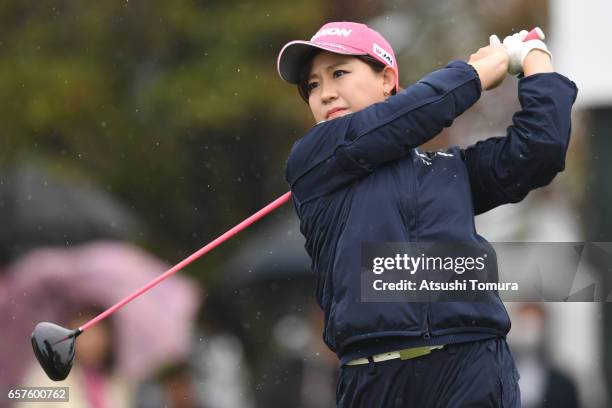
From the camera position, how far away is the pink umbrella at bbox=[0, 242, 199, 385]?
7.79m

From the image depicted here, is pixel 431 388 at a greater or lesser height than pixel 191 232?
lesser

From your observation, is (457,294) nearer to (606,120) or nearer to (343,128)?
(343,128)

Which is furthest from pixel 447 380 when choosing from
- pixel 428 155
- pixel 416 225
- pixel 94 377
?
pixel 94 377

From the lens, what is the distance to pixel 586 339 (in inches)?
290

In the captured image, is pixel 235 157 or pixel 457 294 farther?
pixel 235 157

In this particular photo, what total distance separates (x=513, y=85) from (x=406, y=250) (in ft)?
18.1

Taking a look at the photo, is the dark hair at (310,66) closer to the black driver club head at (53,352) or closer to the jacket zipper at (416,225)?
the jacket zipper at (416,225)

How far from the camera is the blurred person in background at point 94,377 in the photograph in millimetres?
6414

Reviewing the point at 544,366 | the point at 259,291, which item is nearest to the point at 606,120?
the point at 544,366

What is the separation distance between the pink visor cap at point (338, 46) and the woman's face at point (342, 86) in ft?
0.13

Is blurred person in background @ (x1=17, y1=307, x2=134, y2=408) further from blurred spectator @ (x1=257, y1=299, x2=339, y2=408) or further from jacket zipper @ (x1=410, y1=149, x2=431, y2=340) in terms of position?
jacket zipper @ (x1=410, y1=149, x2=431, y2=340)

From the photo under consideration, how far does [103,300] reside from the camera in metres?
7.92

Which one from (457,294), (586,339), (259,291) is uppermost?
(259,291)

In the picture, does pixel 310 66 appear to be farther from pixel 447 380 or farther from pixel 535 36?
pixel 447 380
